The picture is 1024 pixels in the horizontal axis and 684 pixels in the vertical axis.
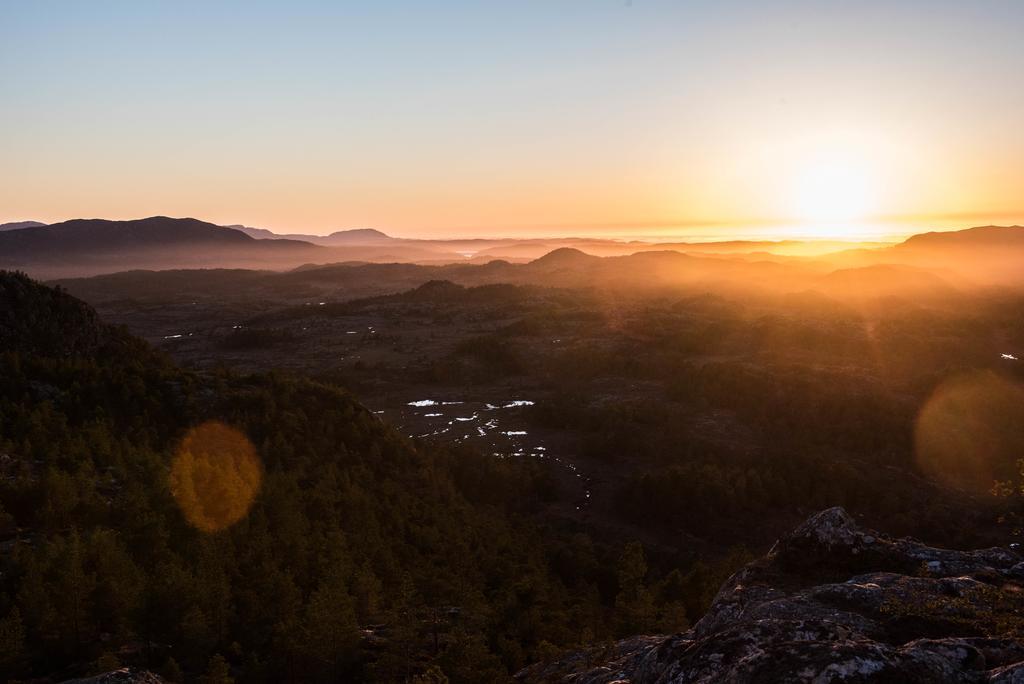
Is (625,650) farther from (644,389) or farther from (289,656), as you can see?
(644,389)

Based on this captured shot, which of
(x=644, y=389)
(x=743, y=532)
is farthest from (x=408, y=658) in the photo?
(x=644, y=389)

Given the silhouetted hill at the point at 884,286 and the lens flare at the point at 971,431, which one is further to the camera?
the silhouetted hill at the point at 884,286

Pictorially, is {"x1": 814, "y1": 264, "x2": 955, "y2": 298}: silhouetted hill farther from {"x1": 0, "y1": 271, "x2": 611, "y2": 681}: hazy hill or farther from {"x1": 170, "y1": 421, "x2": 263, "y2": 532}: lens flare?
{"x1": 170, "y1": 421, "x2": 263, "y2": 532}: lens flare

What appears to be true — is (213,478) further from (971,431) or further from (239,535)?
(971,431)

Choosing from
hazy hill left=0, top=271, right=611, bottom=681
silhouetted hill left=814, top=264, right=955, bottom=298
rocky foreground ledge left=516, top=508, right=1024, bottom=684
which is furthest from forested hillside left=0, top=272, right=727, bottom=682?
silhouetted hill left=814, top=264, right=955, bottom=298

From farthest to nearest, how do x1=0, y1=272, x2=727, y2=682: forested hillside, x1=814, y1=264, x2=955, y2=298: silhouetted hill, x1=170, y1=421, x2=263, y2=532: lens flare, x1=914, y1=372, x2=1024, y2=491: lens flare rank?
x1=814, y1=264, x2=955, y2=298: silhouetted hill < x1=914, y1=372, x2=1024, y2=491: lens flare < x1=170, y1=421, x2=263, y2=532: lens flare < x1=0, y1=272, x2=727, y2=682: forested hillside

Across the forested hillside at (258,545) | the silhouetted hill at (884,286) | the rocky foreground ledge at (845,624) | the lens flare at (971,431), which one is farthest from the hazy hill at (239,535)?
the silhouetted hill at (884,286)

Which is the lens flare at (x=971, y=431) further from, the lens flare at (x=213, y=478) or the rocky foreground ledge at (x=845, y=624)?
the lens flare at (x=213, y=478)

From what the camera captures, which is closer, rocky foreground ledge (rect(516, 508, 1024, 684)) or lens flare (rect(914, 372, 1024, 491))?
rocky foreground ledge (rect(516, 508, 1024, 684))
